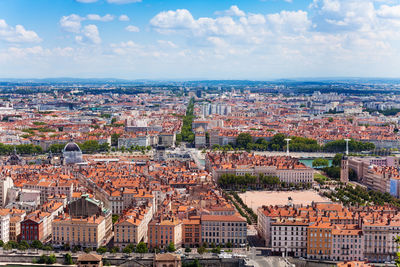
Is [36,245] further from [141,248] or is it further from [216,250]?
[216,250]

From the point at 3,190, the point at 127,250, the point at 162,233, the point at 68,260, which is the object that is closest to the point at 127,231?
the point at 127,250

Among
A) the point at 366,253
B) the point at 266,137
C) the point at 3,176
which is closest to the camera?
the point at 366,253

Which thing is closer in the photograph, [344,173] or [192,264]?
[192,264]

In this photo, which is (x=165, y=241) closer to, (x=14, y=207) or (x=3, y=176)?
(x=14, y=207)

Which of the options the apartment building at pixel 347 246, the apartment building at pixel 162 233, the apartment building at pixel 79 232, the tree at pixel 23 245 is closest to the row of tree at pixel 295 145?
the apartment building at pixel 347 246

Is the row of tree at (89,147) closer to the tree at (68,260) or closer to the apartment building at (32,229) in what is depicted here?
the apartment building at (32,229)

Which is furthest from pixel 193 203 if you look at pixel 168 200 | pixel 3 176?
pixel 3 176
